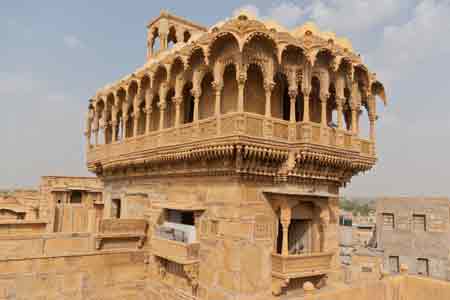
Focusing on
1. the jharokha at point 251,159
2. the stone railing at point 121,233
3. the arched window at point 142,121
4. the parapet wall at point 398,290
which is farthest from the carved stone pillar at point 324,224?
the arched window at point 142,121

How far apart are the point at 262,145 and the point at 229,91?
9.03 feet

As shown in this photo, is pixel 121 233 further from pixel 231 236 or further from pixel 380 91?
pixel 380 91

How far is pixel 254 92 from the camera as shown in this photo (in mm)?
11852

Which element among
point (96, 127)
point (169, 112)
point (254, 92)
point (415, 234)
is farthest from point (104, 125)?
point (415, 234)

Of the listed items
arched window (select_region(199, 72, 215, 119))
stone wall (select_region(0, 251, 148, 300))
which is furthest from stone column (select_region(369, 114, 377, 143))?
stone wall (select_region(0, 251, 148, 300))

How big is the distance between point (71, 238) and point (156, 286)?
3276 mm

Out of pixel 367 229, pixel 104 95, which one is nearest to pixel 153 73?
pixel 104 95

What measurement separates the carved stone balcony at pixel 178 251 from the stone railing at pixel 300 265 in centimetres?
238

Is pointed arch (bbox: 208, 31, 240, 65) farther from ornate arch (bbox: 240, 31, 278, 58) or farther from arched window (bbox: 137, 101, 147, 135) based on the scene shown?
arched window (bbox: 137, 101, 147, 135)

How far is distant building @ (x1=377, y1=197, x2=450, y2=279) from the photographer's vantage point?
23.7 metres

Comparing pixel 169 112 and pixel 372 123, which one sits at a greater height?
pixel 169 112

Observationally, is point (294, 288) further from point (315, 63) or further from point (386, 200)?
point (386, 200)

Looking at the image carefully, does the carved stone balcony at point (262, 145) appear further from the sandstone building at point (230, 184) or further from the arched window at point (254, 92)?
the arched window at point (254, 92)

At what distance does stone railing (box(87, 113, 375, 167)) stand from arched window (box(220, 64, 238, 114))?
4.46 feet
